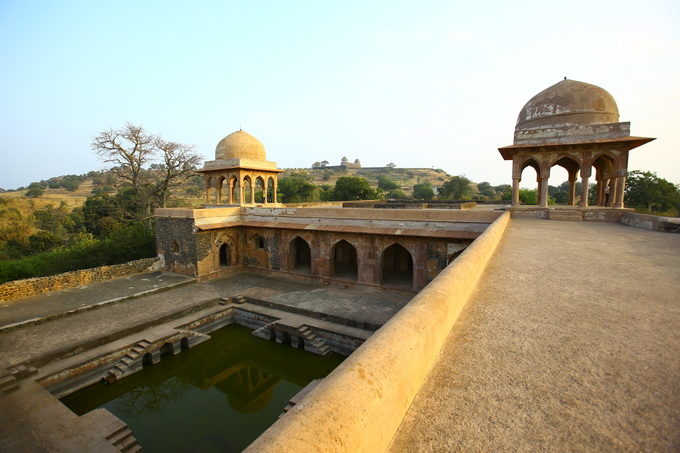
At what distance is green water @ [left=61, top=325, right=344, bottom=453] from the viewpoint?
6.92 m

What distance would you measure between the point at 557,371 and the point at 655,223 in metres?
9.36

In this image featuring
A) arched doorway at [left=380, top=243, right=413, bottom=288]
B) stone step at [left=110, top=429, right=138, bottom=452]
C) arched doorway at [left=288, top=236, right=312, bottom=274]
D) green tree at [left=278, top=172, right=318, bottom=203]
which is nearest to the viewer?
stone step at [left=110, top=429, right=138, bottom=452]

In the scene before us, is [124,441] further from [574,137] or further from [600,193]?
[600,193]

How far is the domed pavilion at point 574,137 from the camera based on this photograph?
35.7 ft

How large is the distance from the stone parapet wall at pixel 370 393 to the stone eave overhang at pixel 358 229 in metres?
8.63

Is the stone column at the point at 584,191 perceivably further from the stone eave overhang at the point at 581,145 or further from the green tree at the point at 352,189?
the green tree at the point at 352,189

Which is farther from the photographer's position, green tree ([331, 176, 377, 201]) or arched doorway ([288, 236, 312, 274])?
green tree ([331, 176, 377, 201])

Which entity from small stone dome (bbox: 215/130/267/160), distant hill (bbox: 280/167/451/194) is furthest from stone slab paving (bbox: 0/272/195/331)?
distant hill (bbox: 280/167/451/194)

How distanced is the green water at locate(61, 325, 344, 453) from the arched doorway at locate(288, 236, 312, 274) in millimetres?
4951

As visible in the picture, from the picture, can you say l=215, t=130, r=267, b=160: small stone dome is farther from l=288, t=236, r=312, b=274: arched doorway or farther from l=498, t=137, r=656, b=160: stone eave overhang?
l=498, t=137, r=656, b=160: stone eave overhang

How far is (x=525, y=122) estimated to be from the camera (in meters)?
12.8

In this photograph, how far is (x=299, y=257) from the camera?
17594 mm

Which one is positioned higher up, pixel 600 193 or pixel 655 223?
pixel 600 193

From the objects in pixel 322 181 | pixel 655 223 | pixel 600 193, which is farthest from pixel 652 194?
pixel 322 181
